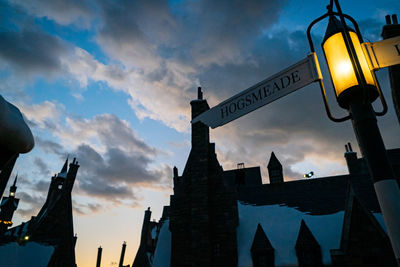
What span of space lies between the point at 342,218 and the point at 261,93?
14.4m

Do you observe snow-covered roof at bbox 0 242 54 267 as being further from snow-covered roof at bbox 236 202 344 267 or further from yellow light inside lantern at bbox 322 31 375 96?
yellow light inside lantern at bbox 322 31 375 96

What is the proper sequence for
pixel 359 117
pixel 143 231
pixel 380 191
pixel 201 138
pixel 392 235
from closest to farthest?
pixel 392 235, pixel 380 191, pixel 359 117, pixel 201 138, pixel 143 231

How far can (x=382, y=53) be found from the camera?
2174 millimetres

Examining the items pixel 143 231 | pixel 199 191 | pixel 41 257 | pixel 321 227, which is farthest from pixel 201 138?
pixel 143 231

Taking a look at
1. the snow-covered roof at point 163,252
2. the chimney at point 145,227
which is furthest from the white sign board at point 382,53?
the chimney at point 145,227

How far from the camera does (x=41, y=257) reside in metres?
19.3

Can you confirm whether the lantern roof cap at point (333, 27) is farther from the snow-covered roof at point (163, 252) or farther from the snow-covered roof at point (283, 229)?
the snow-covered roof at point (163, 252)

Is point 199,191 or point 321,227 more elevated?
point 199,191

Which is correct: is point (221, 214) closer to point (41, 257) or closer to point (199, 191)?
point (199, 191)

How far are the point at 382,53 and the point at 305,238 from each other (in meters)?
13.1

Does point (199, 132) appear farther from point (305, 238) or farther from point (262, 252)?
point (305, 238)

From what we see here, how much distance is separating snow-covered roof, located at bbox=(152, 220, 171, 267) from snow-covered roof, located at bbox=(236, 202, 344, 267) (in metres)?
3.94

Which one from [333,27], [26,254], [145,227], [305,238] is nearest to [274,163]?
[305,238]

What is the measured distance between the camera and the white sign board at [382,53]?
7.00ft
